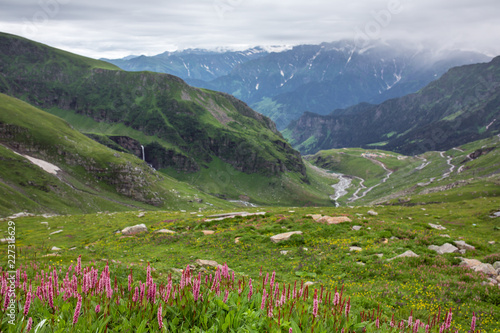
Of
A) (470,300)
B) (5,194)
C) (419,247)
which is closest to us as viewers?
(470,300)

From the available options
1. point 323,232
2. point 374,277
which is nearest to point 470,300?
point 374,277

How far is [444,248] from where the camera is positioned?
67.5ft

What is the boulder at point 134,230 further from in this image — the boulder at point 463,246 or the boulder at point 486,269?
the boulder at point 486,269

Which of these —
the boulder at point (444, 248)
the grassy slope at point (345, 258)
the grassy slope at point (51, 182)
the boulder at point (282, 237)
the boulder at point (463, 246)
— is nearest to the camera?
the grassy slope at point (345, 258)

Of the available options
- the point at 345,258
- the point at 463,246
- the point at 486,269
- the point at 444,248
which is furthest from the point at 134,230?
the point at 486,269

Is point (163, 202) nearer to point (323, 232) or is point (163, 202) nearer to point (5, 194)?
point (5, 194)

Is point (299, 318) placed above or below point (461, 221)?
above

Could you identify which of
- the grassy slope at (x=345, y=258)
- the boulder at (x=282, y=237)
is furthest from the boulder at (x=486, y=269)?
the boulder at (x=282, y=237)

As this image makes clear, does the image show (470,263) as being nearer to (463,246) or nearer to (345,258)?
(463,246)

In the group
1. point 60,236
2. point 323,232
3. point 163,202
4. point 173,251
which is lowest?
point 163,202

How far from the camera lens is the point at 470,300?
13.8 m

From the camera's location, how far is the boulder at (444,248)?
66.1 feet

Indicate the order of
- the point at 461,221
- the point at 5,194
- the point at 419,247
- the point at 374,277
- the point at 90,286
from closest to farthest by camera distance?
the point at 90,286, the point at 374,277, the point at 419,247, the point at 461,221, the point at 5,194

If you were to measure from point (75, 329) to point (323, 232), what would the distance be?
82.3 ft
